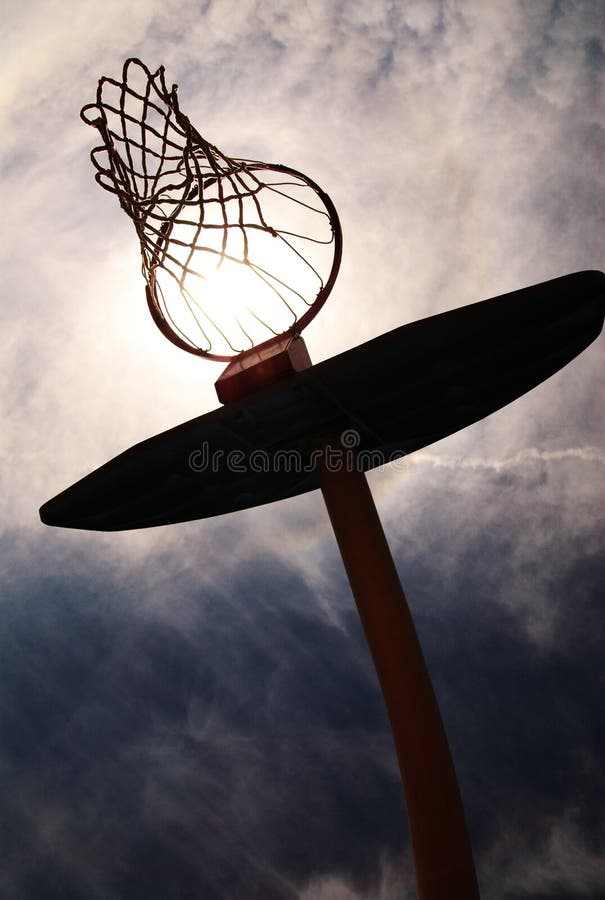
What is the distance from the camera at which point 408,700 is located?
8.83 metres

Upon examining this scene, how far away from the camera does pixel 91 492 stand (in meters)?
10.3

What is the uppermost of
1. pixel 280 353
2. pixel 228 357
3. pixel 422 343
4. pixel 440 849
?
pixel 228 357

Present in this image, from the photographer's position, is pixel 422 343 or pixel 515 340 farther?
pixel 515 340

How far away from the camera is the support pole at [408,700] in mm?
8156

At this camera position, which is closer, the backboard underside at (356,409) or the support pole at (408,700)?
the support pole at (408,700)

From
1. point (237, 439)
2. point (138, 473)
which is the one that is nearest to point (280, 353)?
point (237, 439)

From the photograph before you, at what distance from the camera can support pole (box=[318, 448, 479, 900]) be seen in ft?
26.8

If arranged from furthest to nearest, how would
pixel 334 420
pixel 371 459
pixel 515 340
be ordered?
pixel 371 459 < pixel 334 420 < pixel 515 340

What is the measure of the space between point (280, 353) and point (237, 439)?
1.33 metres

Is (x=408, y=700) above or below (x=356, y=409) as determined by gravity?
below

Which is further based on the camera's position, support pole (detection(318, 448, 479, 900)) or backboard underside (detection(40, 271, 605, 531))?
backboard underside (detection(40, 271, 605, 531))

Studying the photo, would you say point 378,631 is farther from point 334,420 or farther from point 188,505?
point 188,505

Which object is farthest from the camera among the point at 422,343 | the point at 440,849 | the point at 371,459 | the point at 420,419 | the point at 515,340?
the point at 371,459

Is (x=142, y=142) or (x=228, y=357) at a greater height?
(x=142, y=142)
